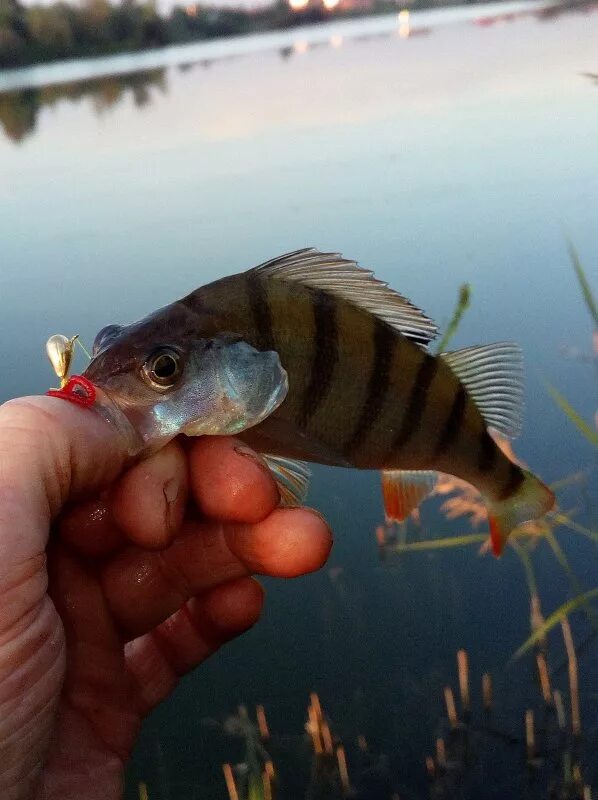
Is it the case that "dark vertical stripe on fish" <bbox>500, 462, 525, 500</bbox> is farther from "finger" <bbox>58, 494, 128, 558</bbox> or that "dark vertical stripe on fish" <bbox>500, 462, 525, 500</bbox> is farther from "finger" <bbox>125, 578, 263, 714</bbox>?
"finger" <bbox>58, 494, 128, 558</bbox>

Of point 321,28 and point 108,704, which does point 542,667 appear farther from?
point 321,28

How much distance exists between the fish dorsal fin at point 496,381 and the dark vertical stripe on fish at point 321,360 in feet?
1.22

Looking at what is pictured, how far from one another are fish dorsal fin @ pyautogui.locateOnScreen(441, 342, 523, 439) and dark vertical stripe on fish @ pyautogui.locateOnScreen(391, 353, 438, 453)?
16 centimetres

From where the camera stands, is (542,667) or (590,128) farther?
(590,128)

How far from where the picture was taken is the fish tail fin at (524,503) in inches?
66.6

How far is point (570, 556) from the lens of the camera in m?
3.38

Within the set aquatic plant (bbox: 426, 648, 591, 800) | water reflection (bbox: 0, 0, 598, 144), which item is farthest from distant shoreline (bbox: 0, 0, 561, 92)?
aquatic plant (bbox: 426, 648, 591, 800)

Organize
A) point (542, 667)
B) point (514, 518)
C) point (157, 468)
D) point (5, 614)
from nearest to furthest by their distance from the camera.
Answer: point (5, 614) → point (157, 468) → point (514, 518) → point (542, 667)

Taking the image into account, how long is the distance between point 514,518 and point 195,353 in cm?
92

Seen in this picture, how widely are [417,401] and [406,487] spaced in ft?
0.98

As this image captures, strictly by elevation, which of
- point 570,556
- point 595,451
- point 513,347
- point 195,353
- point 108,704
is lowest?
point 570,556

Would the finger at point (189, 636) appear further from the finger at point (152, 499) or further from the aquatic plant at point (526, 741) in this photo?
the aquatic plant at point (526, 741)

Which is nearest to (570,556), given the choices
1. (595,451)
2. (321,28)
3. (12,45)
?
(595,451)

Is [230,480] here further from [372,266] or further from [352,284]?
[372,266]
